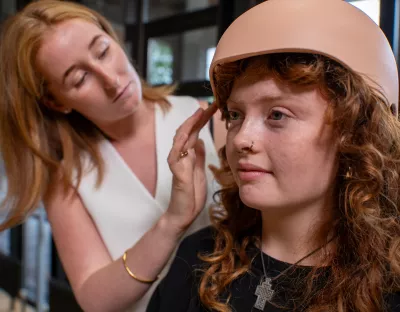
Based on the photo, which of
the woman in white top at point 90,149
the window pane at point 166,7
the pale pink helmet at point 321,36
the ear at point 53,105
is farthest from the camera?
the window pane at point 166,7

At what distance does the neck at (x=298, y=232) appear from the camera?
0.78 meters

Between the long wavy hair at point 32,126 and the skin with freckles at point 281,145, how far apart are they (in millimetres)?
570

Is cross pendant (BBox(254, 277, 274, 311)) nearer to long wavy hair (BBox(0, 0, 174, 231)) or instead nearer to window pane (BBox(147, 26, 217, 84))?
long wavy hair (BBox(0, 0, 174, 231))

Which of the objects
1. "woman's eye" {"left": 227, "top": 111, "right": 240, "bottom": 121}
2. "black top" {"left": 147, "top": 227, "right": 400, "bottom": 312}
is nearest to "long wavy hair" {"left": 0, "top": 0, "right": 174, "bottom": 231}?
"black top" {"left": 147, "top": 227, "right": 400, "bottom": 312}

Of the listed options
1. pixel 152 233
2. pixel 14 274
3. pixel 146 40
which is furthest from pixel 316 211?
pixel 14 274

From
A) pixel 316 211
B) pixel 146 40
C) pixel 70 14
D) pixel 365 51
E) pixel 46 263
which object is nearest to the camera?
pixel 365 51

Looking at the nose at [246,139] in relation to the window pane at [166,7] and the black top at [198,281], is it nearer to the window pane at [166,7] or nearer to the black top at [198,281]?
the black top at [198,281]

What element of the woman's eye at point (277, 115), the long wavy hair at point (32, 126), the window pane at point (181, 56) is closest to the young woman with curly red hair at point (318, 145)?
the woman's eye at point (277, 115)

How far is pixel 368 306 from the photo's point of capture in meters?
0.69

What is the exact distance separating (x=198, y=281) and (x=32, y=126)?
2.17ft

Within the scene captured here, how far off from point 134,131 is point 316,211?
639 mm

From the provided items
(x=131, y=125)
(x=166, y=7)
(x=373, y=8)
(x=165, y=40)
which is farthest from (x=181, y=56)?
(x=373, y=8)

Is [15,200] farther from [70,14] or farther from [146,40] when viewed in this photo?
[146,40]

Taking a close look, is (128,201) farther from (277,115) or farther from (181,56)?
(181,56)
